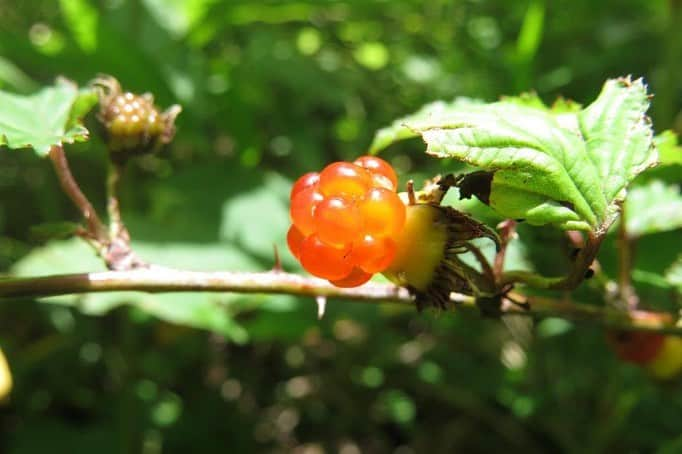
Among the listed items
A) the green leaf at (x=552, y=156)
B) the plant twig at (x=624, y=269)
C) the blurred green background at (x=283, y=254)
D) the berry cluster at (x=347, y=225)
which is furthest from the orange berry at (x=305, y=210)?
the blurred green background at (x=283, y=254)

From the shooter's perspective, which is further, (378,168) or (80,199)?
(80,199)

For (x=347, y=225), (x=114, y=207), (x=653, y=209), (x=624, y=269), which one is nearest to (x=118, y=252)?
(x=114, y=207)

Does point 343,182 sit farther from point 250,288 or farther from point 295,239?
point 250,288

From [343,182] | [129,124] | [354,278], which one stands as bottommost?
[354,278]

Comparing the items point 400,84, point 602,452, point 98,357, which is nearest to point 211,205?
point 98,357

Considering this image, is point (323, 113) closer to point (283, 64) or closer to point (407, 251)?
point (283, 64)

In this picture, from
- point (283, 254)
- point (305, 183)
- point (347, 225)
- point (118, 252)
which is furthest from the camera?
point (283, 254)

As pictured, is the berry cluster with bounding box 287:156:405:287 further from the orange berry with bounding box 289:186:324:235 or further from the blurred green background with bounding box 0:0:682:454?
the blurred green background with bounding box 0:0:682:454
